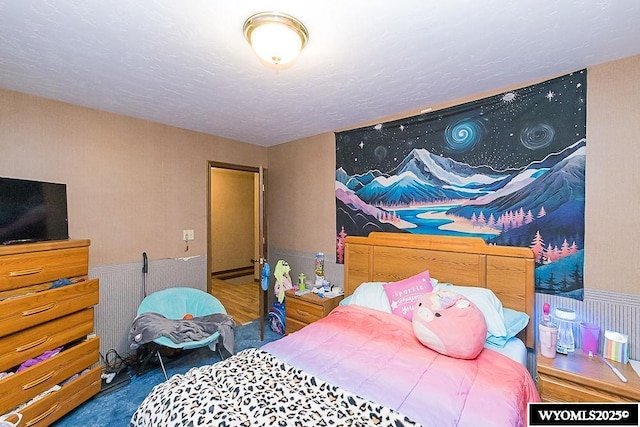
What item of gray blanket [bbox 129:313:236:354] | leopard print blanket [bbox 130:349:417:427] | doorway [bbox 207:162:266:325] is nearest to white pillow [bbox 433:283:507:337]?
leopard print blanket [bbox 130:349:417:427]

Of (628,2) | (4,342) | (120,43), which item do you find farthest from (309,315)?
(628,2)

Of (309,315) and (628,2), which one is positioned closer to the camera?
(628,2)

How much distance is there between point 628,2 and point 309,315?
3.15 m

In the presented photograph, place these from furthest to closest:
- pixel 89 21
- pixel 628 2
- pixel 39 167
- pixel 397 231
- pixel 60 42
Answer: pixel 397 231
pixel 39 167
pixel 60 42
pixel 89 21
pixel 628 2

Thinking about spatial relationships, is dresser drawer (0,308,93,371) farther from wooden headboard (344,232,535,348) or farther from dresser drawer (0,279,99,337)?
wooden headboard (344,232,535,348)

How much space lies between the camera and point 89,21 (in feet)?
4.82

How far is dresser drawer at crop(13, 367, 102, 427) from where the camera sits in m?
1.85

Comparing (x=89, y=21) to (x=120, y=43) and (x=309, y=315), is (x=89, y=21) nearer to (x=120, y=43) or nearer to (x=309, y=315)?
(x=120, y=43)

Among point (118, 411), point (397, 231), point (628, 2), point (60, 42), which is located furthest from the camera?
point (397, 231)

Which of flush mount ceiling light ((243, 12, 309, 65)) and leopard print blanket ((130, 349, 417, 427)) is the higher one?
flush mount ceiling light ((243, 12, 309, 65))

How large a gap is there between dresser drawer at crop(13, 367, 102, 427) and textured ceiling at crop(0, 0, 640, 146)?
228 centimetres

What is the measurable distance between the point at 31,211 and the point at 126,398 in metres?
1.66

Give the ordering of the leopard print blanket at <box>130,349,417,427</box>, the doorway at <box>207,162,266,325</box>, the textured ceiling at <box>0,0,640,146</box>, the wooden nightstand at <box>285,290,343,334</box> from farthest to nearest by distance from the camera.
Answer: the doorway at <box>207,162,266,325</box> < the wooden nightstand at <box>285,290,343,334</box> < the textured ceiling at <box>0,0,640,146</box> < the leopard print blanket at <box>130,349,417,427</box>

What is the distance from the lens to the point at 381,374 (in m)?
1.58
